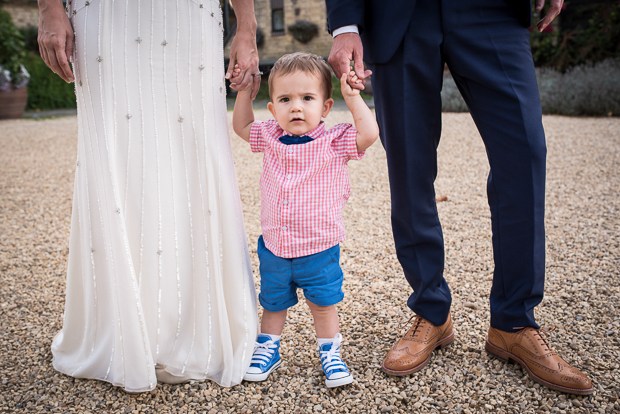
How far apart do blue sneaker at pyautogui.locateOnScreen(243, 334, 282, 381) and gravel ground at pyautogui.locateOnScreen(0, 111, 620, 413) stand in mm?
29

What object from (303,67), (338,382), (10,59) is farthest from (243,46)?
(10,59)

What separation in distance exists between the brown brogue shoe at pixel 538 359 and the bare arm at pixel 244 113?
1.24 meters

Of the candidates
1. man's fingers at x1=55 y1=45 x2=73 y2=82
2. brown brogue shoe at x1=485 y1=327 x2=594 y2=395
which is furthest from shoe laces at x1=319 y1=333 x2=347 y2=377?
man's fingers at x1=55 y1=45 x2=73 y2=82

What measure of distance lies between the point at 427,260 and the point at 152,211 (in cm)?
104

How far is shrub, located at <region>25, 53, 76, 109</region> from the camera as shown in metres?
14.3

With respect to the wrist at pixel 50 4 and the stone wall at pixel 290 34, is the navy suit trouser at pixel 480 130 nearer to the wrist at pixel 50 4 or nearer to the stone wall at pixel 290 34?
the wrist at pixel 50 4

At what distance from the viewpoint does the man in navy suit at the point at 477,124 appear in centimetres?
163

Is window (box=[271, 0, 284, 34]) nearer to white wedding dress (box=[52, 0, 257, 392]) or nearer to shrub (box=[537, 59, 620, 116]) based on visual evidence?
shrub (box=[537, 59, 620, 116])

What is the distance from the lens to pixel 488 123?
5.58 feet

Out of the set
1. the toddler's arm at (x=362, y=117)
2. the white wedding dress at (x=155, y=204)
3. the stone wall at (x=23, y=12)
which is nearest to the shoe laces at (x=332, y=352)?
the white wedding dress at (x=155, y=204)

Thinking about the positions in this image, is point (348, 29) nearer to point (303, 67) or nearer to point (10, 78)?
point (303, 67)

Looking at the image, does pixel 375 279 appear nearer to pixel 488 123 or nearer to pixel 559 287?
pixel 559 287

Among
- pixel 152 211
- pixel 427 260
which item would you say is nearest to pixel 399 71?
pixel 427 260

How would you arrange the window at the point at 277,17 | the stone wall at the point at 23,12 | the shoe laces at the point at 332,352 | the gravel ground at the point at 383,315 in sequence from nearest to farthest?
the gravel ground at the point at 383,315 → the shoe laces at the point at 332,352 → the window at the point at 277,17 → the stone wall at the point at 23,12
